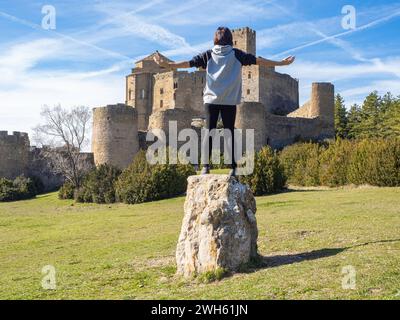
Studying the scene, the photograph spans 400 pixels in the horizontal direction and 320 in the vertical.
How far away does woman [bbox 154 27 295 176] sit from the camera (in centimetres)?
838

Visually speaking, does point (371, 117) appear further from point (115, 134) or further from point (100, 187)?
point (100, 187)

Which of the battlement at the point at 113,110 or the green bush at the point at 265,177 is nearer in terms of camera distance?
the green bush at the point at 265,177

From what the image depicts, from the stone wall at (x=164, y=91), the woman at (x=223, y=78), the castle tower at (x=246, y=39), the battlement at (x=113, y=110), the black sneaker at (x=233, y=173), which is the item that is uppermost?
the castle tower at (x=246, y=39)

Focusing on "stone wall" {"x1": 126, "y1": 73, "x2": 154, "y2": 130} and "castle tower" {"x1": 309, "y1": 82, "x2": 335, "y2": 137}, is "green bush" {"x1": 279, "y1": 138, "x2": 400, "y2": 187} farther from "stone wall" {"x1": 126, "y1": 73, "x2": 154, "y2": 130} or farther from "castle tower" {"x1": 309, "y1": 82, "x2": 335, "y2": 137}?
"stone wall" {"x1": 126, "y1": 73, "x2": 154, "y2": 130}

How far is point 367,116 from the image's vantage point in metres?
57.5

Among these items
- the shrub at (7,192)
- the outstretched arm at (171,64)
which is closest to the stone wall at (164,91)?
the shrub at (7,192)

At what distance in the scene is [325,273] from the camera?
730 centimetres

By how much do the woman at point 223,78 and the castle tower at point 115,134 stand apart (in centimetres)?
3198

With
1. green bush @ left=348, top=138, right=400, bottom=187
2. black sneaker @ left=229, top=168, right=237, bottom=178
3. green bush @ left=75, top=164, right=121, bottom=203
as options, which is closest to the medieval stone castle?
green bush @ left=75, top=164, right=121, bottom=203

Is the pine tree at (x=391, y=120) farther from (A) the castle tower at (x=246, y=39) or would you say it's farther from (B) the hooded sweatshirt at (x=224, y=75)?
(B) the hooded sweatshirt at (x=224, y=75)

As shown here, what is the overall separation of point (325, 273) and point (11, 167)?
40808 mm

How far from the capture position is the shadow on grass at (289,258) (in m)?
8.16

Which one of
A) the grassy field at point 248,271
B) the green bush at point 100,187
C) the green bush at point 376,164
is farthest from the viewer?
the green bush at point 100,187
